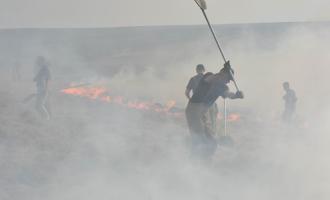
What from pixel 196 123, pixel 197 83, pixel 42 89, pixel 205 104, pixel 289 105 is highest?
pixel 42 89

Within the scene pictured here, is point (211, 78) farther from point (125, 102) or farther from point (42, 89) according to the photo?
point (125, 102)

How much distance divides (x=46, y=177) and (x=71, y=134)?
105 inches

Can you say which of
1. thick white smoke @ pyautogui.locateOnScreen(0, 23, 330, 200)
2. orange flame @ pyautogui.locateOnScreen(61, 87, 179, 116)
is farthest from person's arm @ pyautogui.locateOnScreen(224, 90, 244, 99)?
orange flame @ pyautogui.locateOnScreen(61, 87, 179, 116)

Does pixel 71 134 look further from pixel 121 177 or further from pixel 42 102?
pixel 121 177

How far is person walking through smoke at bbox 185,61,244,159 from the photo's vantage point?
8.36 m

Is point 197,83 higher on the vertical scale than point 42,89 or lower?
lower

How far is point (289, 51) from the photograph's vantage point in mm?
21625

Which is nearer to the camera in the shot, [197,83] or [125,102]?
[197,83]

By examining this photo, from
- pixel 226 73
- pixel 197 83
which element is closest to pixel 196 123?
pixel 226 73

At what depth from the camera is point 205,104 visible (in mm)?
8664

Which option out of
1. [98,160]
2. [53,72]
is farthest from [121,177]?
[53,72]

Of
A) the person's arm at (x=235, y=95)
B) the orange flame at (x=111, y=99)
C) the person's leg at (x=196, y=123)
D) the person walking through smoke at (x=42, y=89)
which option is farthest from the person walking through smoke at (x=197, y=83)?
the orange flame at (x=111, y=99)

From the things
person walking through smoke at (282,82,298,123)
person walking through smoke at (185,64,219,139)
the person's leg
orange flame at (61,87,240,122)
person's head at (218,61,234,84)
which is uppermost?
orange flame at (61,87,240,122)

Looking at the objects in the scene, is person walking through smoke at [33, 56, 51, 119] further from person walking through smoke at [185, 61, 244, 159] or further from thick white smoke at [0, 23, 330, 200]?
person walking through smoke at [185, 61, 244, 159]
